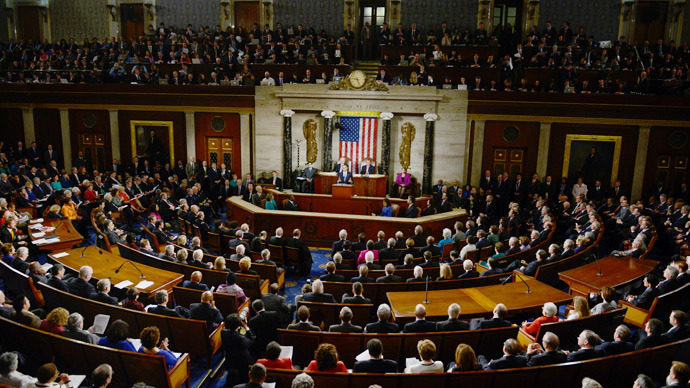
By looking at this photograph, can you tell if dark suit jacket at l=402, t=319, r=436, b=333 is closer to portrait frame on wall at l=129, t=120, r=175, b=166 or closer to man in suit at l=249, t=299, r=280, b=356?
man in suit at l=249, t=299, r=280, b=356

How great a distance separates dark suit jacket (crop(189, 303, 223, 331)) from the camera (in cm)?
643

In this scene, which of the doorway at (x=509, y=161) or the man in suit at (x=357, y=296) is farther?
the doorway at (x=509, y=161)

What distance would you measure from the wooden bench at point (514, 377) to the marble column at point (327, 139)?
12.2 m

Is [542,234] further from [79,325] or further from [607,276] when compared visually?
[79,325]

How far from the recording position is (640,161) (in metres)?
15.4

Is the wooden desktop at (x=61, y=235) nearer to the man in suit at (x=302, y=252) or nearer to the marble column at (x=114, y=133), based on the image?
the man in suit at (x=302, y=252)

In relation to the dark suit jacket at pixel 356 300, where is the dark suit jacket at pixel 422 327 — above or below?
above

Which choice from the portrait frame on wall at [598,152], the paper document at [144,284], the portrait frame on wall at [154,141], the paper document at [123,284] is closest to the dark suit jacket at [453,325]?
the paper document at [144,284]

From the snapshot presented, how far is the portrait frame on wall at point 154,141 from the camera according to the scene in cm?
1786

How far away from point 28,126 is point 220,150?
25.0 ft

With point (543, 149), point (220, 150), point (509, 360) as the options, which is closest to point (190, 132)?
point (220, 150)

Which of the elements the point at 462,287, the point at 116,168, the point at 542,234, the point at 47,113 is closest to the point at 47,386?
the point at 462,287

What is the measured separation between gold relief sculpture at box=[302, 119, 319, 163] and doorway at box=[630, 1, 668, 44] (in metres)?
13.5

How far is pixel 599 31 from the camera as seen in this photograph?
65.4ft
